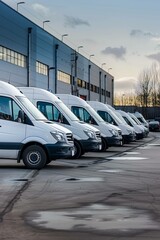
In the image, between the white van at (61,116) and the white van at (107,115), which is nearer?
the white van at (61,116)

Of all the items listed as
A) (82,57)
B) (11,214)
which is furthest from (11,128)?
(82,57)

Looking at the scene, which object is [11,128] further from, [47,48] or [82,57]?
[82,57]

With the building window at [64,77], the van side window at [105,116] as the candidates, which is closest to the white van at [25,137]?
the van side window at [105,116]

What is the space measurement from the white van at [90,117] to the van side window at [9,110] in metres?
7.37

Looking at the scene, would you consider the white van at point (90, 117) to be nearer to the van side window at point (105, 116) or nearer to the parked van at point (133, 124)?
the van side window at point (105, 116)

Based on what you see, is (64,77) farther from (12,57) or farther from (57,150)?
(57,150)

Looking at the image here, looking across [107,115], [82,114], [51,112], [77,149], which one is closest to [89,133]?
[77,149]

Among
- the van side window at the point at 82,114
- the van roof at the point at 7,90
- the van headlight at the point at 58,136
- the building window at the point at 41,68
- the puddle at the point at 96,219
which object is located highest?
the building window at the point at 41,68

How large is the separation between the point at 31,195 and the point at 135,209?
8.05ft

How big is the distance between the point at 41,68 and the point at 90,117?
47.1 metres

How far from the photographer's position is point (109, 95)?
128 metres

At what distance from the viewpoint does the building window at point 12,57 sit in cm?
5701

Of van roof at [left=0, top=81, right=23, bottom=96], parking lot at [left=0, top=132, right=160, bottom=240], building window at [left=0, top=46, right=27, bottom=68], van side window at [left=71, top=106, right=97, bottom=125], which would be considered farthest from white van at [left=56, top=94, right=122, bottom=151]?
building window at [left=0, top=46, right=27, bottom=68]

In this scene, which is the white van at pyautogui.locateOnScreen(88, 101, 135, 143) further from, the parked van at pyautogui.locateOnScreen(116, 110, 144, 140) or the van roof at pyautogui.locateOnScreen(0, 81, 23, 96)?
the van roof at pyautogui.locateOnScreen(0, 81, 23, 96)
